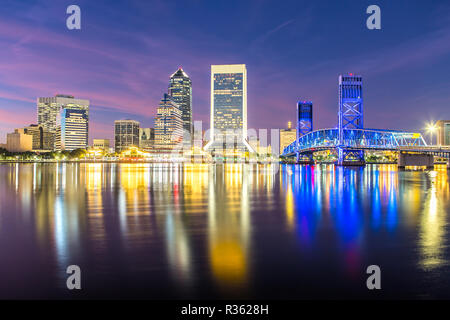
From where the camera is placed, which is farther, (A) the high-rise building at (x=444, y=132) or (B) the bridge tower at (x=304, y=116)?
(B) the bridge tower at (x=304, y=116)

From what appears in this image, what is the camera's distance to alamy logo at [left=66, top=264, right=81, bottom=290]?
25.5 feet

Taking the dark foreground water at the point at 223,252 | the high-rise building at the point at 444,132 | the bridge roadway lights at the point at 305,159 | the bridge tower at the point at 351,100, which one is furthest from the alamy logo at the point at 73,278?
the high-rise building at the point at 444,132

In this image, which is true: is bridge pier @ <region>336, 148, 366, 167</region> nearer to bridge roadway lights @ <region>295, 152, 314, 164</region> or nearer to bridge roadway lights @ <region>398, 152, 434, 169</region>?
bridge roadway lights @ <region>398, 152, 434, 169</region>

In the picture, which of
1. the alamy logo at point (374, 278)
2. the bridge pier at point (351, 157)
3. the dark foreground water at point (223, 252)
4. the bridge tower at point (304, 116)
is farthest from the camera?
the bridge tower at point (304, 116)

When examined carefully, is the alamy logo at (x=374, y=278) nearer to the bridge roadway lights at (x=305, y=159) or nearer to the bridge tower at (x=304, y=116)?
the bridge roadway lights at (x=305, y=159)

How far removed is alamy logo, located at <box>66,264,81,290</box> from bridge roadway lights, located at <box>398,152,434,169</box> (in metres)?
105

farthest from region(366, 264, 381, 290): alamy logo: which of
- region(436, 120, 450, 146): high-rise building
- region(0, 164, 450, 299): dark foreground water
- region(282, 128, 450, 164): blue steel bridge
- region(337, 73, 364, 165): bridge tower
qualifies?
region(436, 120, 450, 146): high-rise building

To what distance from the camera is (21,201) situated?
73.3 ft

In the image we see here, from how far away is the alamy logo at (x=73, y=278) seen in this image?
7785mm

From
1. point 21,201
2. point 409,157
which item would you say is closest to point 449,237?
point 21,201

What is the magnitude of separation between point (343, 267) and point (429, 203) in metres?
15.8

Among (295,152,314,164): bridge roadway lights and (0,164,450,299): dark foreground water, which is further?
(295,152,314,164): bridge roadway lights

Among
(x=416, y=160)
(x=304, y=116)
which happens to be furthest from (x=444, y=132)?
(x=416, y=160)

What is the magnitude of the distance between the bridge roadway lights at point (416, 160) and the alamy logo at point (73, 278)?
4132 inches
